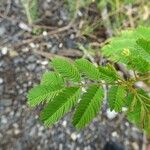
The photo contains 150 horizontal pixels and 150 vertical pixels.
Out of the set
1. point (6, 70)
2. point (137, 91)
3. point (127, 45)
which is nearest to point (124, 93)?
point (137, 91)

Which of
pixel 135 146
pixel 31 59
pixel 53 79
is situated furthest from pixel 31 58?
pixel 53 79

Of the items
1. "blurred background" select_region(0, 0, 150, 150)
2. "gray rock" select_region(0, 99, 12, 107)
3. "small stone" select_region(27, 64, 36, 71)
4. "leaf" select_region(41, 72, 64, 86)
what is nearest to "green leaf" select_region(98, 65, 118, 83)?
"leaf" select_region(41, 72, 64, 86)

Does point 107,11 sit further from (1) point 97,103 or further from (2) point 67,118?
(1) point 97,103

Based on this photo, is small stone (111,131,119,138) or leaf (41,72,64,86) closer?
leaf (41,72,64,86)

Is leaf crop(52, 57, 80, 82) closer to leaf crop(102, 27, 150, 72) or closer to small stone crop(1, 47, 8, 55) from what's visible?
leaf crop(102, 27, 150, 72)

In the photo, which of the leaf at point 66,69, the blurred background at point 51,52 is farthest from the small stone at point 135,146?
the leaf at point 66,69
